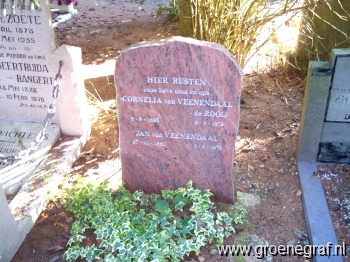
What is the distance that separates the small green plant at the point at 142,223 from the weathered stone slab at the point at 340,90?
1.57m

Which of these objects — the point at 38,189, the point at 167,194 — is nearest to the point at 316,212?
the point at 167,194

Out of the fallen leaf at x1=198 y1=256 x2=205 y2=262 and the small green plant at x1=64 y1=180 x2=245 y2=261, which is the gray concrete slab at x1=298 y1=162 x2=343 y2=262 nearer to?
the small green plant at x1=64 y1=180 x2=245 y2=261

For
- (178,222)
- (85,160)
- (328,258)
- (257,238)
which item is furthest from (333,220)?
(85,160)

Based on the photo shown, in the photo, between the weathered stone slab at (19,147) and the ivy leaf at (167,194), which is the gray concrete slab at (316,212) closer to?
the ivy leaf at (167,194)

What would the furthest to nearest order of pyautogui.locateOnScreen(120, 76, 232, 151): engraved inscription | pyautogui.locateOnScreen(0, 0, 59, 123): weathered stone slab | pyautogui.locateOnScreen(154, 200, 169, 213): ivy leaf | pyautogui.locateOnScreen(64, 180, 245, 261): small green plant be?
pyautogui.locateOnScreen(0, 0, 59, 123): weathered stone slab → pyautogui.locateOnScreen(154, 200, 169, 213): ivy leaf → pyautogui.locateOnScreen(120, 76, 232, 151): engraved inscription → pyautogui.locateOnScreen(64, 180, 245, 261): small green plant

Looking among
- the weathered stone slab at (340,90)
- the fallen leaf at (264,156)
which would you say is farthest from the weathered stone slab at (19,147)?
the weathered stone slab at (340,90)

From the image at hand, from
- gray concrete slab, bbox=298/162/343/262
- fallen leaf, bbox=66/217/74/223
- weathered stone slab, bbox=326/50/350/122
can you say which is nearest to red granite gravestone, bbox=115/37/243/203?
fallen leaf, bbox=66/217/74/223

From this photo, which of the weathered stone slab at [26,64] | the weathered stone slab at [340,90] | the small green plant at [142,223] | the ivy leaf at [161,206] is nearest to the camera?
the small green plant at [142,223]

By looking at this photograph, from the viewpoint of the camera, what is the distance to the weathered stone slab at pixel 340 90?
370 centimetres

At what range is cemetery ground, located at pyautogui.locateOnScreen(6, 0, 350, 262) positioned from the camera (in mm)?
3357

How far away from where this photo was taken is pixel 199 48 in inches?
119

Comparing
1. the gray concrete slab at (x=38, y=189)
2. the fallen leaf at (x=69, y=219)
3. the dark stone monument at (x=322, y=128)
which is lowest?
the fallen leaf at (x=69, y=219)

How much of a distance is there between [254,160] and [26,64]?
280 centimetres

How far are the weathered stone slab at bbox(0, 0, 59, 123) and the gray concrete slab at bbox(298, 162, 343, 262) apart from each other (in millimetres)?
2892
